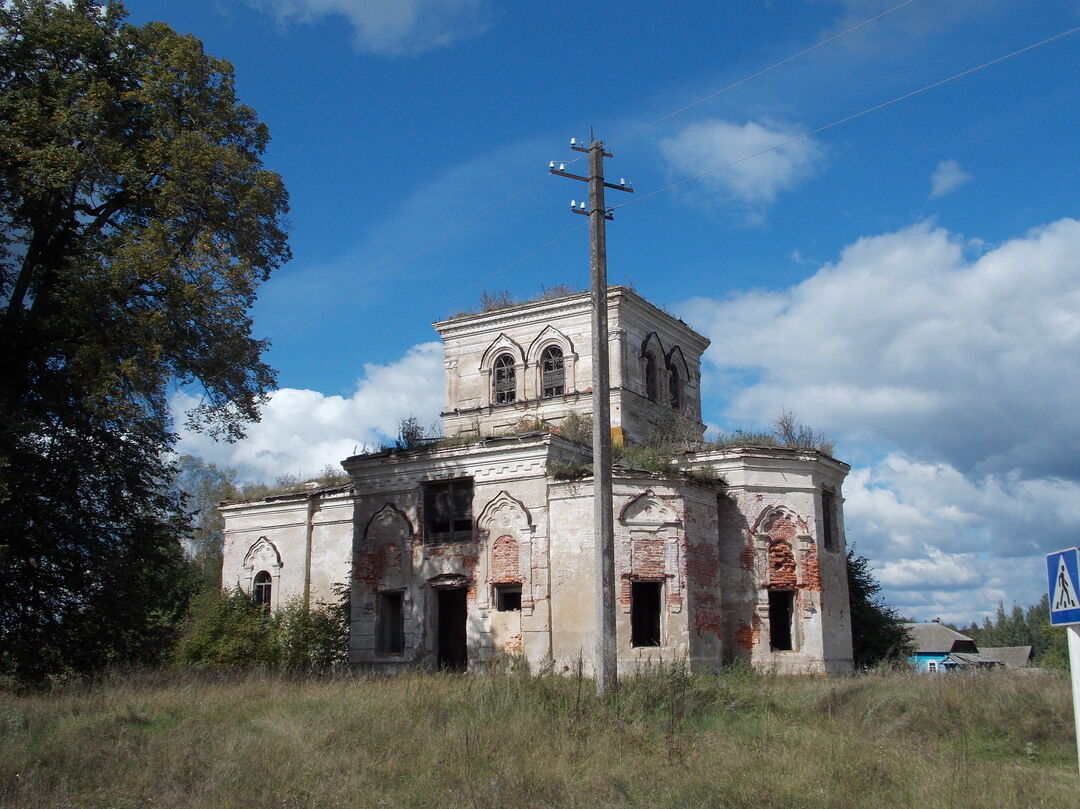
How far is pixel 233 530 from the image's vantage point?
97.5ft

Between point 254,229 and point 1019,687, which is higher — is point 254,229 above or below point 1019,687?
above

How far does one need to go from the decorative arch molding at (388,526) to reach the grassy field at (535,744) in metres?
7.09

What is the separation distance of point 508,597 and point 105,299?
10.7m

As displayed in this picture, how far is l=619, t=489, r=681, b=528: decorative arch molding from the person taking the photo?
20469 millimetres

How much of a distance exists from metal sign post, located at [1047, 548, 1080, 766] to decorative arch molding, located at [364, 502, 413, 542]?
56.0 feet

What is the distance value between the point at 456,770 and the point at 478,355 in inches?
791

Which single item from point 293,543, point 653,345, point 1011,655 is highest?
point 653,345

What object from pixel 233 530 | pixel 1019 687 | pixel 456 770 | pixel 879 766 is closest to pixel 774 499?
pixel 1019 687

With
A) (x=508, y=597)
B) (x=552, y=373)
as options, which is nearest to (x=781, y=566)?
(x=508, y=597)

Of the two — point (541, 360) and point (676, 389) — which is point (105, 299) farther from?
point (676, 389)

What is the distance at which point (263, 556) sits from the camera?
29.0 metres

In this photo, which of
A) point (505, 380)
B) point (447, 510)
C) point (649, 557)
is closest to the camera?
point (649, 557)

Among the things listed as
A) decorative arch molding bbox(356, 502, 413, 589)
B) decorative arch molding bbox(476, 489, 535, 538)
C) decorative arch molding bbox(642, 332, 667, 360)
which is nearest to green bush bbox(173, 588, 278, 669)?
decorative arch molding bbox(356, 502, 413, 589)

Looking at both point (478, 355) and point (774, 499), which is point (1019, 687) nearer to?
point (774, 499)
